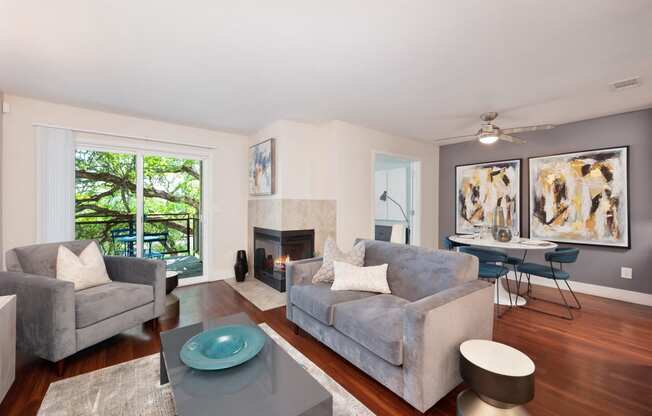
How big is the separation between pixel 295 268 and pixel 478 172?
3.86 meters

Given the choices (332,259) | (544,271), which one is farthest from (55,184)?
(544,271)

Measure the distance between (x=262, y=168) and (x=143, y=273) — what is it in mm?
2066

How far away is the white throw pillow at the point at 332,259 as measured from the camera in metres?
2.54

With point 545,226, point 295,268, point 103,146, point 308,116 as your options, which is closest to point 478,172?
point 545,226

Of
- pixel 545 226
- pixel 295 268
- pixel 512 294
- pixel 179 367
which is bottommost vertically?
pixel 512 294

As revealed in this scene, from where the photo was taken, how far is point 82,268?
2.34m

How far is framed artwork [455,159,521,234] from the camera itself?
427 cm

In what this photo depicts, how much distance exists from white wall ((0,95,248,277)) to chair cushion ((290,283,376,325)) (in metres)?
2.31

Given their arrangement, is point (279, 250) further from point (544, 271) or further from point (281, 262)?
point (544, 271)

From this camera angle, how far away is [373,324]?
1724 millimetres

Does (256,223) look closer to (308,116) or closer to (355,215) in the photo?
(355,215)

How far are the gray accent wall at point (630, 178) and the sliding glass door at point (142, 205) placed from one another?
5107 mm

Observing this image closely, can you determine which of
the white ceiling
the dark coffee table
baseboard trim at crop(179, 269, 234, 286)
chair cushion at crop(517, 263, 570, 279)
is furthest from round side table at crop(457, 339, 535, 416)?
baseboard trim at crop(179, 269, 234, 286)

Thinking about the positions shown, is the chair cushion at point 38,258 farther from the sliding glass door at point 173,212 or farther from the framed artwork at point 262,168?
the framed artwork at point 262,168
